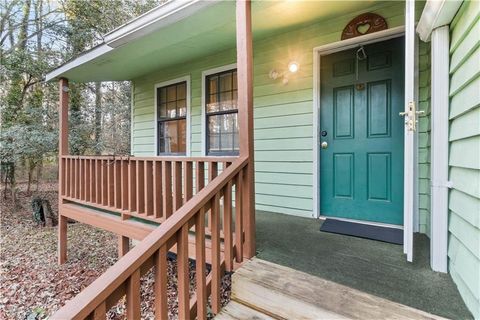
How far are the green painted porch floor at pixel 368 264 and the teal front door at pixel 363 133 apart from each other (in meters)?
0.51

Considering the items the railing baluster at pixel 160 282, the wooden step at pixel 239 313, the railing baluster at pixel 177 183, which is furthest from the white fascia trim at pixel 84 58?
the wooden step at pixel 239 313

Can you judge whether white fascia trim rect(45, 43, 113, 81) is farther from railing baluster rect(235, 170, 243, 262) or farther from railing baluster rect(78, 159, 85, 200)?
railing baluster rect(235, 170, 243, 262)

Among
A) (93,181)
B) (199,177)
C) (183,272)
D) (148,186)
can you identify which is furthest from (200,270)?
(93,181)

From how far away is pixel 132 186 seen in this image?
2979 mm

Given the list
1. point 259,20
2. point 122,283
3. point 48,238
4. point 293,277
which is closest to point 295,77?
point 259,20

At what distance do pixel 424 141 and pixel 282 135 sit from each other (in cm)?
155

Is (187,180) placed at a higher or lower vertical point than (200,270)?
higher

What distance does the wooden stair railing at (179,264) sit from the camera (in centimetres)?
112

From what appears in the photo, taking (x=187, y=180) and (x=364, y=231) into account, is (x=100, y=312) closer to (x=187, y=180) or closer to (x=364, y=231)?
(x=187, y=180)

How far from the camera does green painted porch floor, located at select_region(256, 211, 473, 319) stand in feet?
4.72

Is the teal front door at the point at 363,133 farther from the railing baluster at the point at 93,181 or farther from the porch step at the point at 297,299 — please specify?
the railing baluster at the point at 93,181

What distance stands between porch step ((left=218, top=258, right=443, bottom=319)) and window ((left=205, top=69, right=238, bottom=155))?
2.40 m

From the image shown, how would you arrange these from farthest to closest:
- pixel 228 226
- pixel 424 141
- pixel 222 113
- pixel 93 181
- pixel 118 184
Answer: pixel 222 113 < pixel 93 181 < pixel 118 184 < pixel 424 141 < pixel 228 226

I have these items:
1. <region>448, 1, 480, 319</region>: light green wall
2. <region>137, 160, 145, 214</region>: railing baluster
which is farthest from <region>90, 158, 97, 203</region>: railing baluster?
<region>448, 1, 480, 319</region>: light green wall
